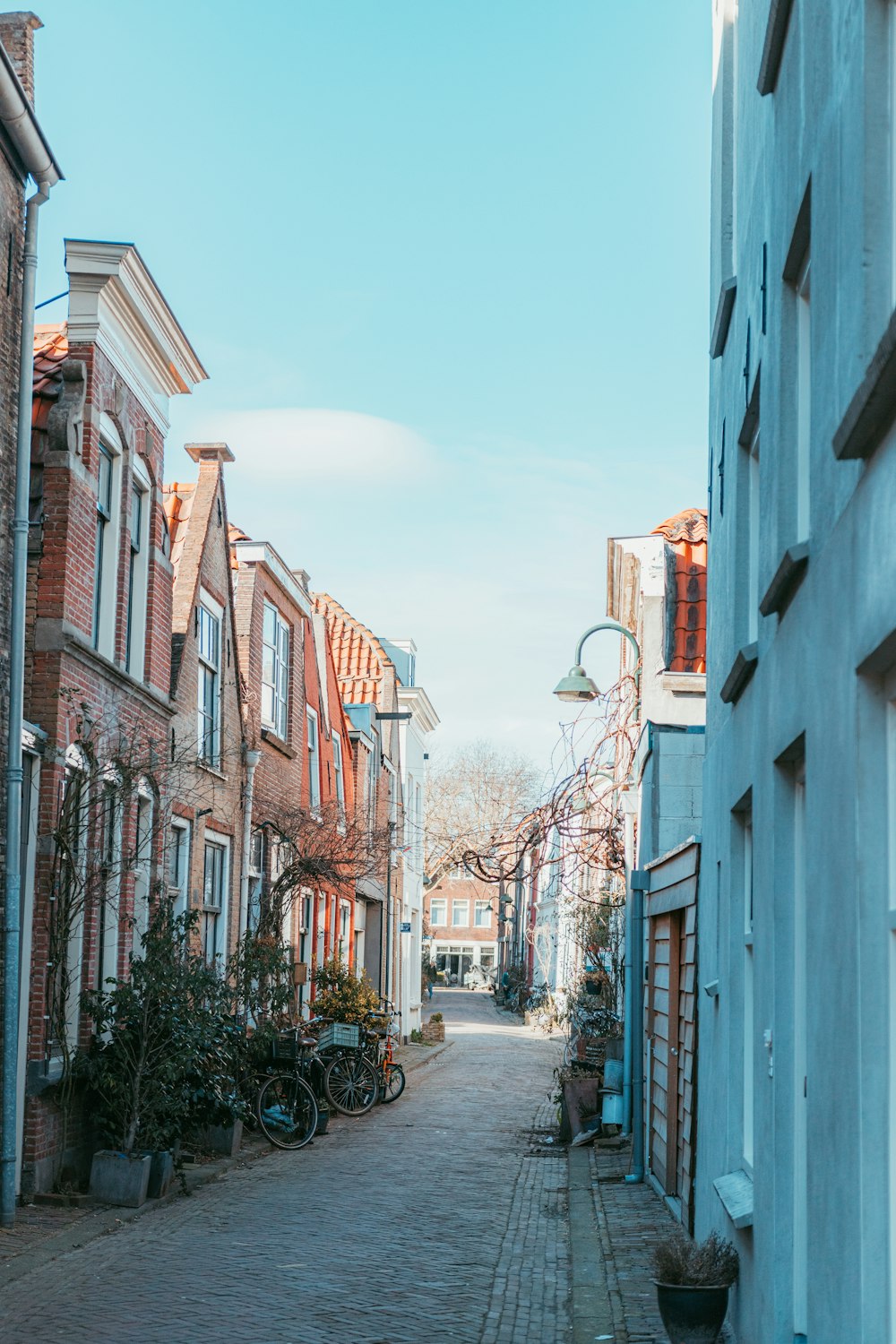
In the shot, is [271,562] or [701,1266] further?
[271,562]

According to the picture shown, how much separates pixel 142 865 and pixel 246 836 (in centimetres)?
489

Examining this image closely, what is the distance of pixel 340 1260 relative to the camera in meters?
9.71

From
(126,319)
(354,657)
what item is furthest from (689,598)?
(354,657)

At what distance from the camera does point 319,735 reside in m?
26.0

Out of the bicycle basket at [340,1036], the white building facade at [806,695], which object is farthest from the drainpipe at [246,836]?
the white building facade at [806,695]

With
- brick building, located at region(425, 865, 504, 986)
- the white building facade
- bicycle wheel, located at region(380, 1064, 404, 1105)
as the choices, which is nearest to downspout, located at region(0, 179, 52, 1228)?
the white building facade

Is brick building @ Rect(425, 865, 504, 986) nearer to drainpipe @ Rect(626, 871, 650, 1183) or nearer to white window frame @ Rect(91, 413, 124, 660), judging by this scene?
drainpipe @ Rect(626, 871, 650, 1183)

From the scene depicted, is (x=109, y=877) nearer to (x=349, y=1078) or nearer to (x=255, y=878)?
(x=255, y=878)

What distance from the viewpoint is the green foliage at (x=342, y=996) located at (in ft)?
69.6

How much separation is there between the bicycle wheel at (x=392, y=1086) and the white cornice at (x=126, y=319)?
9.62 meters

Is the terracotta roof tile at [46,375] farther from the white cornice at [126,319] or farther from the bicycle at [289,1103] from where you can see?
the bicycle at [289,1103]

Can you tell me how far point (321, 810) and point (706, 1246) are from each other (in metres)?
15.4

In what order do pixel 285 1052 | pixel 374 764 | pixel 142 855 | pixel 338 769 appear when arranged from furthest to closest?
pixel 374 764 → pixel 338 769 → pixel 285 1052 → pixel 142 855

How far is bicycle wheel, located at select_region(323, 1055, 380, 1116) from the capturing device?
63.6 ft
